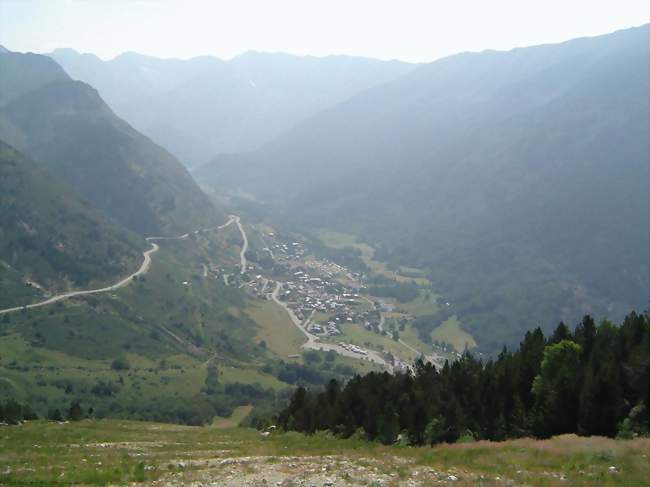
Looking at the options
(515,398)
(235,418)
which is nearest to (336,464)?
(515,398)

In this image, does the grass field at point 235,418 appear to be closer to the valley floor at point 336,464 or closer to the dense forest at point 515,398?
the dense forest at point 515,398

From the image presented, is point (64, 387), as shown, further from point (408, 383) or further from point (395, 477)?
point (395, 477)

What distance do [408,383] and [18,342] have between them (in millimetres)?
181798

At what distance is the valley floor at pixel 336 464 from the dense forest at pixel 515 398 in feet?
18.8

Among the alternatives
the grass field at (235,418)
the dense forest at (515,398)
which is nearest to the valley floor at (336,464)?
the dense forest at (515,398)

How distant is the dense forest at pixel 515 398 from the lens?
47281mm

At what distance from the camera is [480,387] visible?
59781 mm

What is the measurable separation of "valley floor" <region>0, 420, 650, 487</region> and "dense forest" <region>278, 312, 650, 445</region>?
18.8 feet

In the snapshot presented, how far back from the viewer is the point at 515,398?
55.0 metres

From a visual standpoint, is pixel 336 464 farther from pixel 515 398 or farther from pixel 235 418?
pixel 235 418

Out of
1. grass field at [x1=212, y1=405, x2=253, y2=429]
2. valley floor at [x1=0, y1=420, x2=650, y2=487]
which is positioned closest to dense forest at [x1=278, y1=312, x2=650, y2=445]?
valley floor at [x1=0, y1=420, x2=650, y2=487]

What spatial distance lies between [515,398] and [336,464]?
1009 inches

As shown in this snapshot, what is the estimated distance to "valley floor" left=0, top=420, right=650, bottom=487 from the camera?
104ft

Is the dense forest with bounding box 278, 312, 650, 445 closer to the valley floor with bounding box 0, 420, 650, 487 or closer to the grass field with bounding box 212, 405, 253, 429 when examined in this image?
the valley floor with bounding box 0, 420, 650, 487
